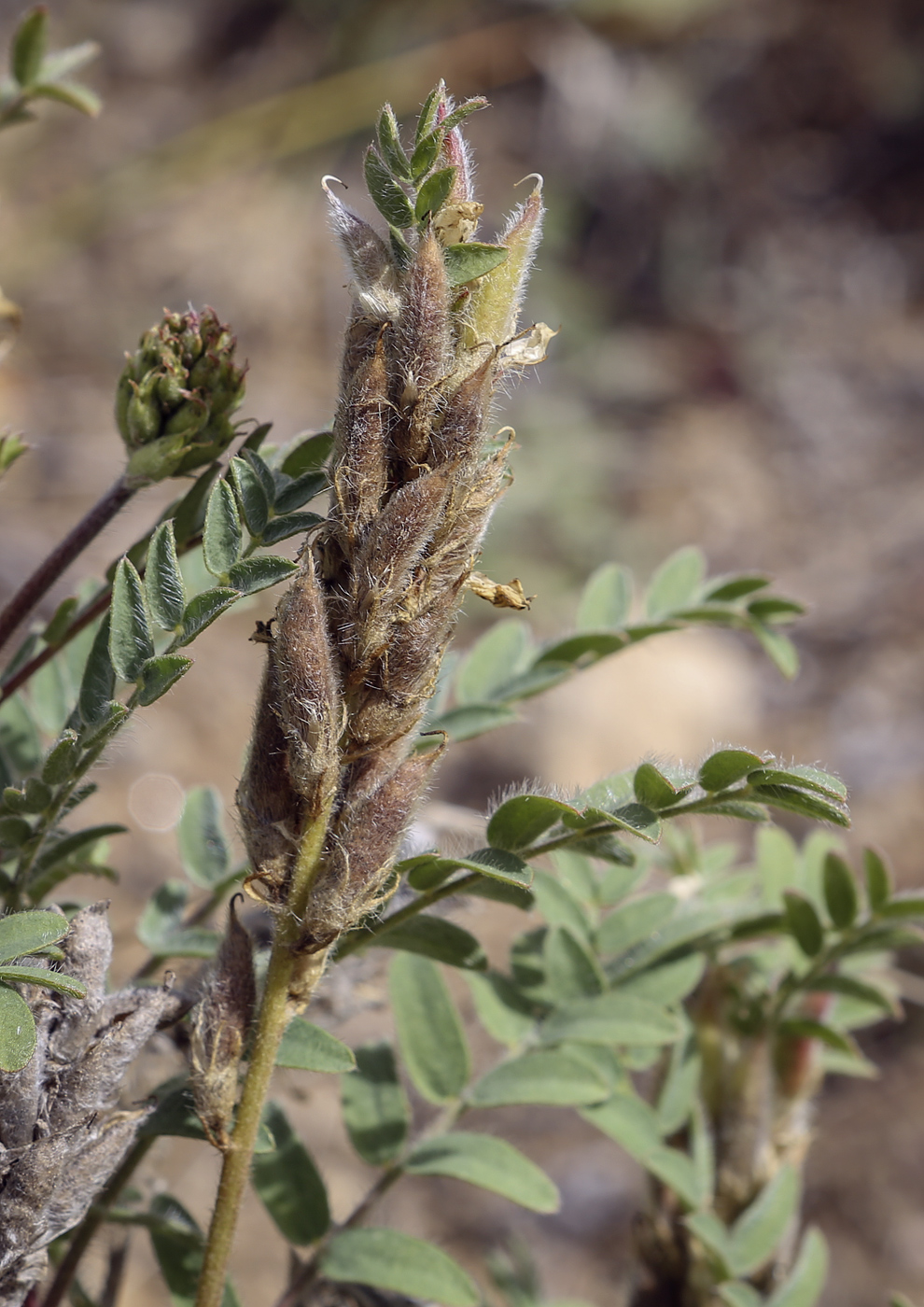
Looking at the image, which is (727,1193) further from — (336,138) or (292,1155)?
(336,138)

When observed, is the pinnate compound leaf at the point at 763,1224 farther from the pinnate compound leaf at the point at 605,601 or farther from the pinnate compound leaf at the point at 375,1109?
the pinnate compound leaf at the point at 605,601

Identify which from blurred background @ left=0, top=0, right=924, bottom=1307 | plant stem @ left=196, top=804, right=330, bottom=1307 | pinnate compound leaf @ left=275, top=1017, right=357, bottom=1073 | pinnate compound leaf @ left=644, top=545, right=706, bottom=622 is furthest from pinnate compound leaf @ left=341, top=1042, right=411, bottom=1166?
blurred background @ left=0, top=0, right=924, bottom=1307

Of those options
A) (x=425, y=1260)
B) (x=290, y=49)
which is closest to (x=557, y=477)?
(x=290, y=49)

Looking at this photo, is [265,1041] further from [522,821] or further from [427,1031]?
[427,1031]

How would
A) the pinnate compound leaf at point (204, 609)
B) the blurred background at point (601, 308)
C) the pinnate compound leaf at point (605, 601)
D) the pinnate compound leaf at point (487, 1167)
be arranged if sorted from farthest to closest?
the blurred background at point (601, 308)
the pinnate compound leaf at point (605, 601)
the pinnate compound leaf at point (487, 1167)
the pinnate compound leaf at point (204, 609)

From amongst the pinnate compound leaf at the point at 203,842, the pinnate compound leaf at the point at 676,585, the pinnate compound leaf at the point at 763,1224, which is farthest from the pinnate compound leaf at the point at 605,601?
the pinnate compound leaf at the point at 763,1224

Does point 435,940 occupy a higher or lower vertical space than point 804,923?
lower

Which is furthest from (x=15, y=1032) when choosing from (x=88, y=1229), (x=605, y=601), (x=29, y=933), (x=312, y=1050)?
(x=605, y=601)
